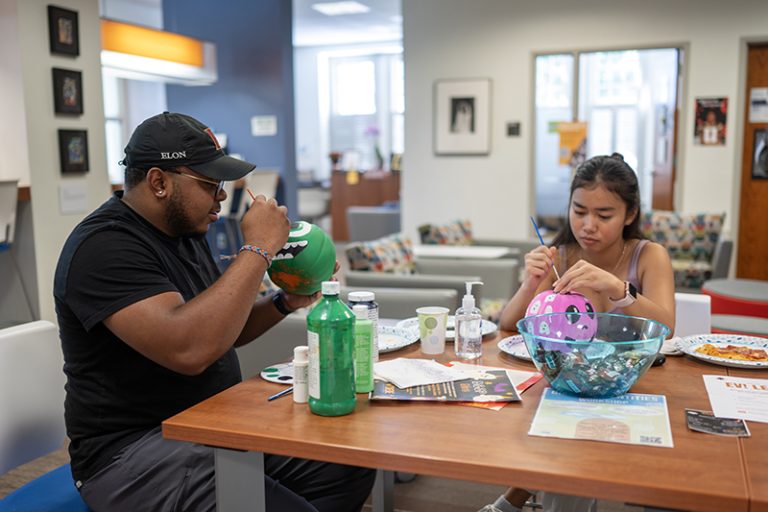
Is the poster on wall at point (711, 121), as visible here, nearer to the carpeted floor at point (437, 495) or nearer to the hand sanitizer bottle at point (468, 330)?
the carpeted floor at point (437, 495)

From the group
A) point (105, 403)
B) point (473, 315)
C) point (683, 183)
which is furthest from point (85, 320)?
point (683, 183)

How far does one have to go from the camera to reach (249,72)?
8.02 meters

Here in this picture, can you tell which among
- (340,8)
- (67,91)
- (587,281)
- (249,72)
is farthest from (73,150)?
(340,8)

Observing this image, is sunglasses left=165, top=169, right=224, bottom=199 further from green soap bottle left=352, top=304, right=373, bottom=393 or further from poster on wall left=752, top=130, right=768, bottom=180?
poster on wall left=752, top=130, right=768, bottom=180

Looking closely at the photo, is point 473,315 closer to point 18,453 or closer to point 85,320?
point 85,320

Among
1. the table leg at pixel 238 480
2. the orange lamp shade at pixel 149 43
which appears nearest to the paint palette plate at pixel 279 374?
the table leg at pixel 238 480

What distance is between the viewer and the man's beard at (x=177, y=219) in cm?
163

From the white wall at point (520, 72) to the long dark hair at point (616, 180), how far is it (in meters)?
4.36

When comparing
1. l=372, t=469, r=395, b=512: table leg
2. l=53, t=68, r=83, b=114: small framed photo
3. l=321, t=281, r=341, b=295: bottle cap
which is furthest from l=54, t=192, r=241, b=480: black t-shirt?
l=53, t=68, r=83, b=114: small framed photo

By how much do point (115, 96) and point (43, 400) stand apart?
393 inches

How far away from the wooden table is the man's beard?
408mm

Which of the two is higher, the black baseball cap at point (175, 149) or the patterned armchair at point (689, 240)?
the black baseball cap at point (175, 149)

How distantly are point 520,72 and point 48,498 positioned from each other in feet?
18.9

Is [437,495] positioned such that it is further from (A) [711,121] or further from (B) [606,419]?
(A) [711,121]
